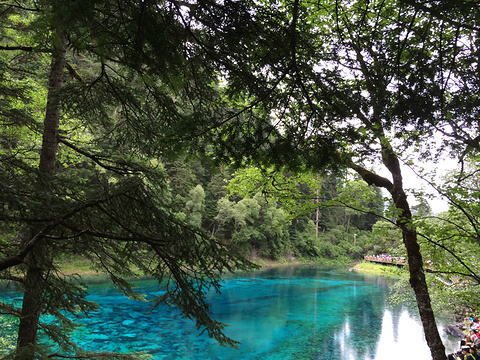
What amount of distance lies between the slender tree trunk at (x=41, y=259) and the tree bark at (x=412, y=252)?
3857 millimetres

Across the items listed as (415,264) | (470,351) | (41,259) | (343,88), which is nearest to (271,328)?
(470,351)

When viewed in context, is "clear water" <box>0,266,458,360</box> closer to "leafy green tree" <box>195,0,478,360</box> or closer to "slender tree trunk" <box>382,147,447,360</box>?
"slender tree trunk" <box>382,147,447,360</box>

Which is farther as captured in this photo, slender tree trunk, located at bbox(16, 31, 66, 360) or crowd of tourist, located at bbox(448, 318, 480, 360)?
crowd of tourist, located at bbox(448, 318, 480, 360)

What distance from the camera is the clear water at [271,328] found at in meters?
10.3

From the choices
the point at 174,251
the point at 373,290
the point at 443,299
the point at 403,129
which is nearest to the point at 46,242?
the point at 174,251

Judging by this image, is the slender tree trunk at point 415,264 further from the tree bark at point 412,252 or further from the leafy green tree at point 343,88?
the leafy green tree at point 343,88

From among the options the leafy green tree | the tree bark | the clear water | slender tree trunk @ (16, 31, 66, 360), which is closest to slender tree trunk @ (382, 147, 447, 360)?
the tree bark

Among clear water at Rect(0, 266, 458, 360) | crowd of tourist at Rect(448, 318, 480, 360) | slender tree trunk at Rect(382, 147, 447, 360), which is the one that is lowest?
clear water at Rect(0, 266, 458, 360)

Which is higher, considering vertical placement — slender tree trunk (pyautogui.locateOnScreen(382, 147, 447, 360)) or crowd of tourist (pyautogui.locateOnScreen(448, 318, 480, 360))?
slender tree trunk (pyautogui.locateOnScreen(382, 147, 447, 360))

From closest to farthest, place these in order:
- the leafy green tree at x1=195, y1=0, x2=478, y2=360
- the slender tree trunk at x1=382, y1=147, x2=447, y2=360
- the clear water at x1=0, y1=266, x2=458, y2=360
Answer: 1. the leafy green tree at x1=195, y1=0, x2=478, y2=360
2. the slender tree trunk at x1=382, y1=147, x2=447, y2=360
3. the clear water at x1=0, y1=266, x2=458, y2=360

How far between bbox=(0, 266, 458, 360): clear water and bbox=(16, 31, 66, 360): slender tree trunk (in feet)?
18.1

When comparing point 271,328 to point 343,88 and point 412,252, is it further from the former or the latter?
point 343,88

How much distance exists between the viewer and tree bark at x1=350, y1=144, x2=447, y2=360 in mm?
4025

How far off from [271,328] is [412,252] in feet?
33.0
